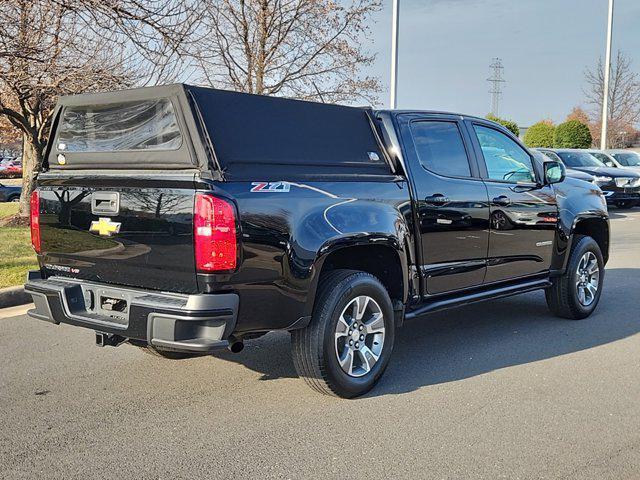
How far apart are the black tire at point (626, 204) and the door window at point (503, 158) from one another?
15.8m

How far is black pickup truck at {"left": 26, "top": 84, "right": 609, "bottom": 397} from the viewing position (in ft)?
12.4

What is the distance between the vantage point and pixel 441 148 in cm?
541

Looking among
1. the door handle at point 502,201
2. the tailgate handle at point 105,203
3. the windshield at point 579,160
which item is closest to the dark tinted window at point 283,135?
the tailgate handle at point 105,203

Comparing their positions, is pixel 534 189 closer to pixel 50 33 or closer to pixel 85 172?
pixel 85 172

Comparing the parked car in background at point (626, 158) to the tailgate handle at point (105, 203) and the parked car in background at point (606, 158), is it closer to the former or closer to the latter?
the parked car in background at point (606, 158)

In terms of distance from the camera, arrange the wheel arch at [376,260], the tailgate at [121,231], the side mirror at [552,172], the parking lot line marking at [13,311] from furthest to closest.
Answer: the parking lot line marking at [13,311], the side mirror at [552,172], the wheel arch at [376,260], the tailgate at [121,231]

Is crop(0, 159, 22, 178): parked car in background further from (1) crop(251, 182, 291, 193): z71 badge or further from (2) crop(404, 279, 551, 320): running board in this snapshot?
(1) crop(251, 182, 291, 193): z71 badge

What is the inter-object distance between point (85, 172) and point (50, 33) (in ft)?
21.2

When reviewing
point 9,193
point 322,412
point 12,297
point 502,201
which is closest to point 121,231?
point 322,412

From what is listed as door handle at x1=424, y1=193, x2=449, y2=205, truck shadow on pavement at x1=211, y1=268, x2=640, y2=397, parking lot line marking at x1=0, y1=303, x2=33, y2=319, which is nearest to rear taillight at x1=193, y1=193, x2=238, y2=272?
truck shadow on pavement at x1=211, y1=268, x2=640, y2=397

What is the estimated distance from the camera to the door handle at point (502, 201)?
5.70 metres

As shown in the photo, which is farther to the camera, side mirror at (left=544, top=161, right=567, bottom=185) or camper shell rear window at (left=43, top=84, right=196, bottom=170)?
side mirror at (left=544, top=161, right=567, bottom=185)

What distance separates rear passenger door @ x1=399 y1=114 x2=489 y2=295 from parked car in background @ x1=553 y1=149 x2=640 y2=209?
15.3 meters

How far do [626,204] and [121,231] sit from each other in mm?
19895
